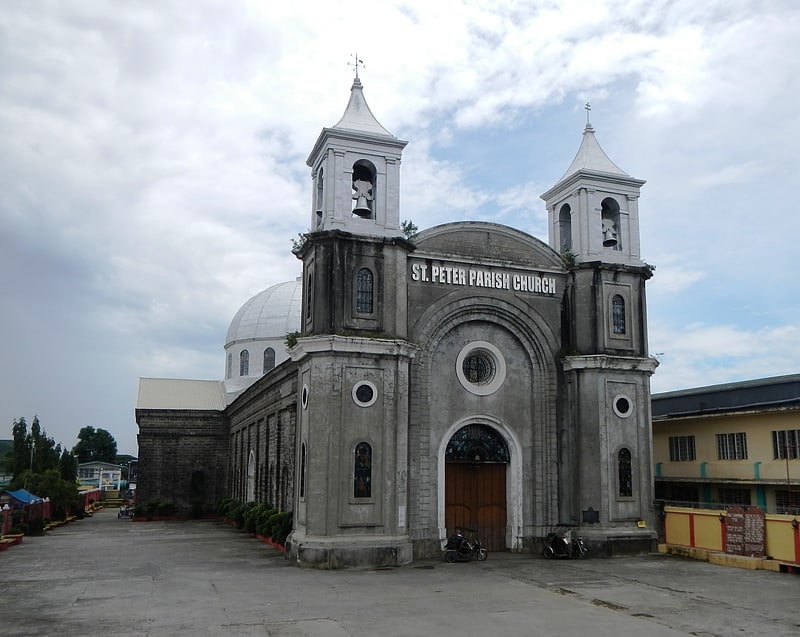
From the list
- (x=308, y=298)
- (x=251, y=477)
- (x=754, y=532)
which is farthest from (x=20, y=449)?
(x=754, y=532)

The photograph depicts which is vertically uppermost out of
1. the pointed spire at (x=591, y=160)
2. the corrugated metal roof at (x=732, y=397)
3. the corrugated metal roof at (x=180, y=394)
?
the pointed spire at (x=591, y=160)

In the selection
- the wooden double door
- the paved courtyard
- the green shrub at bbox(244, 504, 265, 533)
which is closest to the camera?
the paved courtyard

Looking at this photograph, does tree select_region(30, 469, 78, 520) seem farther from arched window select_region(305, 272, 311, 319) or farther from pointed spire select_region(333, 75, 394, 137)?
pointed spire select_region(333, 75, 394, 137)

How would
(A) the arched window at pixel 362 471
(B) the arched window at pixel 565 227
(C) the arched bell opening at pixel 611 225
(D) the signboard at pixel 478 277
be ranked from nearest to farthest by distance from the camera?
(A) the arched window at pixel 362 471 → (D) the signboard at pixel 478 277 → (C) the arched bell opening at pixel 611 225 → (B) the arched window at pixel 565 227

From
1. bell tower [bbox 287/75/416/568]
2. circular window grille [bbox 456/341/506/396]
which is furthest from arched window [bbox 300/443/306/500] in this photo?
circular window grille [bbox 456/341/506/396]

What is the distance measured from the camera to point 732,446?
27.6 meters

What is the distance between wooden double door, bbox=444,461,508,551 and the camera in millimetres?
24453

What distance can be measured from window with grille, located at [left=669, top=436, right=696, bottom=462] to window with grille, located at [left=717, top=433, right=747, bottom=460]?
4.92ft

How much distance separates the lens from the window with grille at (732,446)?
27.0m

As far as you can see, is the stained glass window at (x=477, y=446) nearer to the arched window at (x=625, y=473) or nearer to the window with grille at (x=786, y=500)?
the arched window at (x=625, y=473)

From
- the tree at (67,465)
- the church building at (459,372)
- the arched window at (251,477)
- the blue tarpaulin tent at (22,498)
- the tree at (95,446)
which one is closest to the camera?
the church building at (459,372)

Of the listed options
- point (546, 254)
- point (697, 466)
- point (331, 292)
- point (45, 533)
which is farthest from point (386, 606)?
point (45, 533)

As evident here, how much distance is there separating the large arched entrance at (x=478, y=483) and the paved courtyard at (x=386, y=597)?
115 centimetres

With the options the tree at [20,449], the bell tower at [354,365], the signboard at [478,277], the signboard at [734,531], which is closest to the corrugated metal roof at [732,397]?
the signboard at [734,531]
